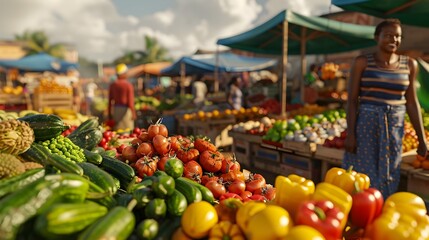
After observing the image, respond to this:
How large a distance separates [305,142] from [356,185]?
431 centimetres

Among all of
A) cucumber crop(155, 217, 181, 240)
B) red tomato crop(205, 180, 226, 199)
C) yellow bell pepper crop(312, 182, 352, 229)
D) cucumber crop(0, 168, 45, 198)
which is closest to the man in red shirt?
red tomato crop(205, 180, 226, 199)

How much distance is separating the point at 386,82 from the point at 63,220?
11.4 feet

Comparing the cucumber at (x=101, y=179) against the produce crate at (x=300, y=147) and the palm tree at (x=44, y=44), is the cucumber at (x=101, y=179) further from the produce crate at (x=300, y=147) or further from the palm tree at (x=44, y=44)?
the palm tree at (x=44, y=44)

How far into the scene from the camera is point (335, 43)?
11.0m

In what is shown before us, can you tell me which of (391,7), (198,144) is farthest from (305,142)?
(198,144)

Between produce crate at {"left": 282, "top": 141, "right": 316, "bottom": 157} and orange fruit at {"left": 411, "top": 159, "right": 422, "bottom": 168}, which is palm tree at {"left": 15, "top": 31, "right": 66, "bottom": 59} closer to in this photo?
produce crate at {"left": 282, "top": 141, "right": 316, "bottom": 157}

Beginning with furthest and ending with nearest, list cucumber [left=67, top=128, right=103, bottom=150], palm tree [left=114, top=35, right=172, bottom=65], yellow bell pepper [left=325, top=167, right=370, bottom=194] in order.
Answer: palm tree [left=114, top=35, right=172, bottom=65] < cucumber [left=67, top=128, right=103, bottom=150] < yellow bell pepper [left=325, top=167, right=370, bottom=194]

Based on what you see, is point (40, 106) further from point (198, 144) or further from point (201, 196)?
point (201, 196)

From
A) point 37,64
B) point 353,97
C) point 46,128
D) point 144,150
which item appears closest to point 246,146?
point 353,97

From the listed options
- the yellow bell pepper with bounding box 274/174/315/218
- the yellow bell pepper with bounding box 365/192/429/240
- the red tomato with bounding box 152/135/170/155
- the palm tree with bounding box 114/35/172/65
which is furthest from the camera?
the palm tree with bounding box 114/35/172/65

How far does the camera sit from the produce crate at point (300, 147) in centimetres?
562

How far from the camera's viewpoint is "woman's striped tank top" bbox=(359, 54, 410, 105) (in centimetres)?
350

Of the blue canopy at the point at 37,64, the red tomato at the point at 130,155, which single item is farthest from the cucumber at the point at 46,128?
the blue canopy at the point at 37,64

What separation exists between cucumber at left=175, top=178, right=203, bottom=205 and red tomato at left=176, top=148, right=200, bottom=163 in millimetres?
769
